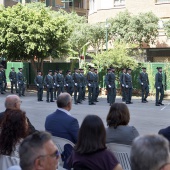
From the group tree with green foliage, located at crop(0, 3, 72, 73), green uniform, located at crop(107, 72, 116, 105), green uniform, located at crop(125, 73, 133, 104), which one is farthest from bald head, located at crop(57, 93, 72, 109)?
tree with green foliage, located at crop(0, 3, 72, 73)

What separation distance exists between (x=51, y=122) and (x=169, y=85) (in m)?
21.5

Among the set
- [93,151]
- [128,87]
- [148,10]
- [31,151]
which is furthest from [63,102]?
[148,10]

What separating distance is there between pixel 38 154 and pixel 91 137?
1.24 metres

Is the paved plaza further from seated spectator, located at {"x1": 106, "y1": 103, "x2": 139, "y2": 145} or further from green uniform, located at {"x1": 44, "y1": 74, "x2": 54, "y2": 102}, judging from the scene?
seated spectator, located at {"x1": 106, "y1": 103, "x2": 139, "y2": 145}

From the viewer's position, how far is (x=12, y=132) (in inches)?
183

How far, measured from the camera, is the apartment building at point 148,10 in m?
35.2

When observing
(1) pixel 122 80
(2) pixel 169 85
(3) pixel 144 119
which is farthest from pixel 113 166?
(2) pixel 169 85

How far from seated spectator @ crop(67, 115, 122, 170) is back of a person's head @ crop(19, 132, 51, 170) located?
3.34 ft

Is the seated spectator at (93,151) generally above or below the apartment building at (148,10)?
below

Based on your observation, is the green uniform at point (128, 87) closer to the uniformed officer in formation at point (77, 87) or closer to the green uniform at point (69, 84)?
the uniformed officer in formation at point (77, 87)

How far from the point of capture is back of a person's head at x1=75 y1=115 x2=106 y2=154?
13.9 feet

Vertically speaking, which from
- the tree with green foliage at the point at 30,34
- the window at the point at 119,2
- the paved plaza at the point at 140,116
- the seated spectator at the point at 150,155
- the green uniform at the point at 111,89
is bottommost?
the paved plaza at the point at 140,116

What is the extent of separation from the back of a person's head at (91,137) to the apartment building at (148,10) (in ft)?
98.0

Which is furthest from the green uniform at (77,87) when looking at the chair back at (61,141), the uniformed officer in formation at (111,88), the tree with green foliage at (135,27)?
the chair back at (61,141)
